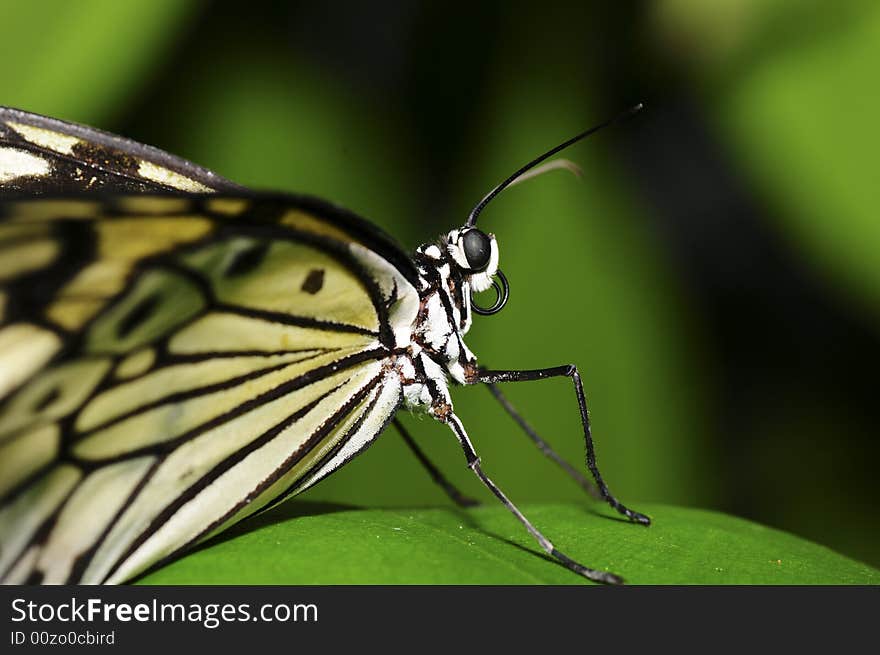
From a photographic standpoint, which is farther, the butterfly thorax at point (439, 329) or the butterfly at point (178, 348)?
the butterfly thorax at point (439, 329)

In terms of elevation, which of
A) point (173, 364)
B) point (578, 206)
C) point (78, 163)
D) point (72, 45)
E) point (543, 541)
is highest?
point (72, 45)

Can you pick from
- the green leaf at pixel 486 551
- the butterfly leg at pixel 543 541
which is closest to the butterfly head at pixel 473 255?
the butterfly leg at pixel 543 541

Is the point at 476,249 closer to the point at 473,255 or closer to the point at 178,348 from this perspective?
the point at 473,255

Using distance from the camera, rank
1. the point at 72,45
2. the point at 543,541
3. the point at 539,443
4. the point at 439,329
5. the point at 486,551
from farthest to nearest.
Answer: the point at 539,443 → the point at 72,45 → the point at 439,329 → the point at 543,541 → the point at 486,551

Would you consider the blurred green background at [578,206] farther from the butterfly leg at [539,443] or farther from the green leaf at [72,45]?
the butterfly leg at [539,443]

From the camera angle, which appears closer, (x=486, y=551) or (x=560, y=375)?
(x=486, y=551)

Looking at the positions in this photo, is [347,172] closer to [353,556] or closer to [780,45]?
[780,45]

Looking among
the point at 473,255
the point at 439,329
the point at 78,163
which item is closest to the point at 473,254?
the point at 473,255
